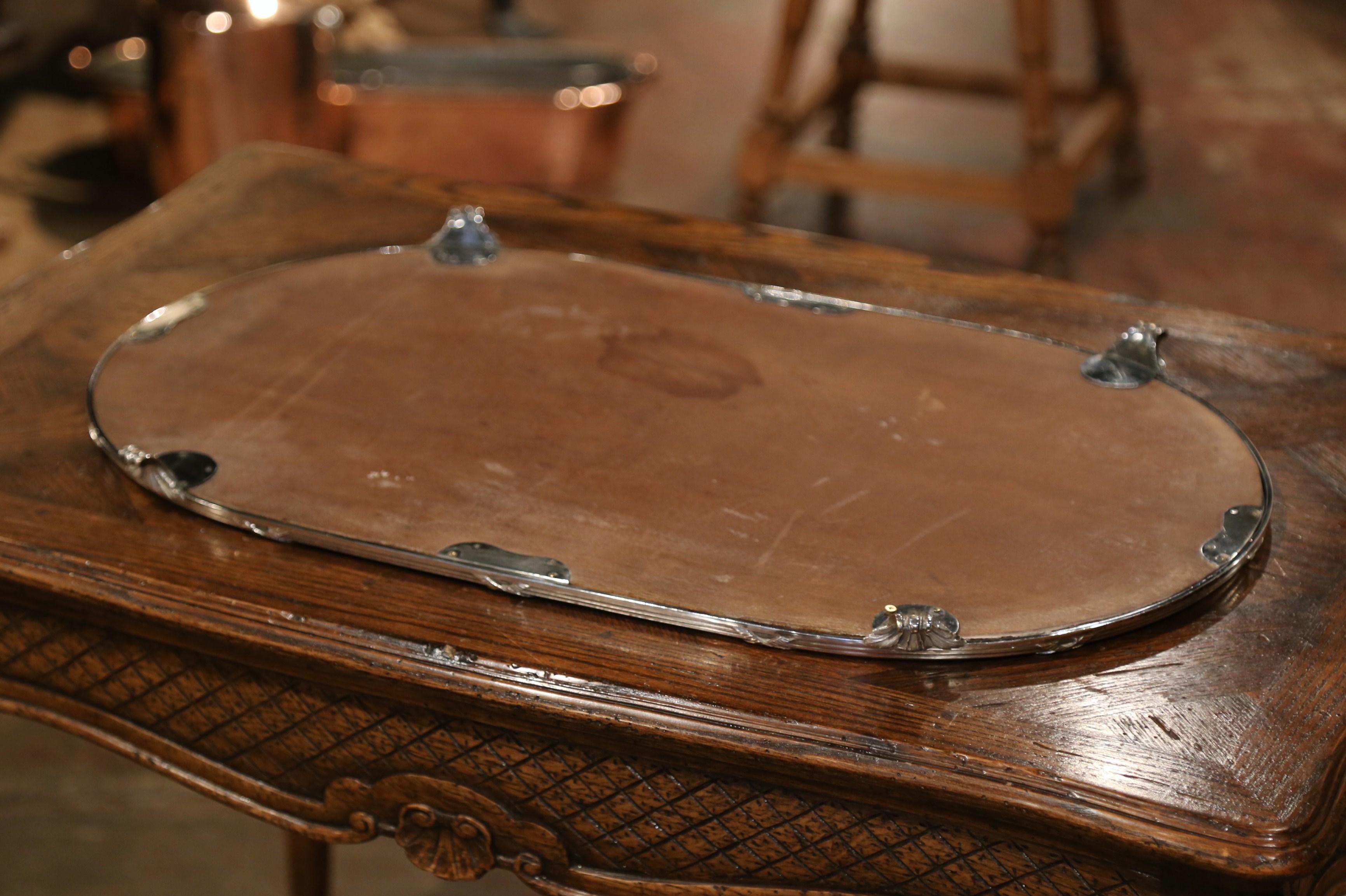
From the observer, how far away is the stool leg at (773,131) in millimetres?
2648

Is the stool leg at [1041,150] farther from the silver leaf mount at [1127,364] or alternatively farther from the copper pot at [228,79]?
the silver leaf mount at [1127,364]

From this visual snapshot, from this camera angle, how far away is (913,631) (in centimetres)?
85

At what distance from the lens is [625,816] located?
0.88 m

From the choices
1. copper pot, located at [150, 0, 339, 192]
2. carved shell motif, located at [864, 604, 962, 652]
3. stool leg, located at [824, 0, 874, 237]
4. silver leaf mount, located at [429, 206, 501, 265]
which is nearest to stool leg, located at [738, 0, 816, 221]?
stool leg, located at [824, 0, 874, 237]

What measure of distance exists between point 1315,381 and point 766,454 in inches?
20.4

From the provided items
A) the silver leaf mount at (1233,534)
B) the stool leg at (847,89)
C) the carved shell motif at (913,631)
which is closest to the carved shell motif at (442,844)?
the carved shell motif at (913,631)

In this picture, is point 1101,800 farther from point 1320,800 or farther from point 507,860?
point 507,860

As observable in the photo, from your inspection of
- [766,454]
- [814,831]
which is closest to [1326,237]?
[766,454]

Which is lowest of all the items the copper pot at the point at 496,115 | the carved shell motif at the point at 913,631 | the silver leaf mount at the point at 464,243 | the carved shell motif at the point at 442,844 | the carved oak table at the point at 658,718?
the copper pot at the point at 496,115

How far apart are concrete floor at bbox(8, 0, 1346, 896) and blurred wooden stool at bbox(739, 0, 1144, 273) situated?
8.1 inches

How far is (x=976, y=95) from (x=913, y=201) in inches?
11.8

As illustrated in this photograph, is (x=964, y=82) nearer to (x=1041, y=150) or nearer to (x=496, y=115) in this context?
(x=1041, y=150)

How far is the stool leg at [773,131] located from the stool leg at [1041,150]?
1.39ft

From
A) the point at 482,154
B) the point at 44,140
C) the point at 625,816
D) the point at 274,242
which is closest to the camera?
the point at 625,816
